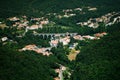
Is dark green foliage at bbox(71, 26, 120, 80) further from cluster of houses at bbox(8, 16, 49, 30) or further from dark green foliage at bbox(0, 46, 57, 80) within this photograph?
cluster of houses at bbox(8, 16, 49, 30)

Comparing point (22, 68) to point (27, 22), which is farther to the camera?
point (27, 22)

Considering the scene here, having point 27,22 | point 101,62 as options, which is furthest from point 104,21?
point 101,62

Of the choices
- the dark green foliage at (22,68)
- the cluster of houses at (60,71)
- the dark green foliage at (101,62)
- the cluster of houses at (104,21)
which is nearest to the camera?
the dark green foliage at (101,62)

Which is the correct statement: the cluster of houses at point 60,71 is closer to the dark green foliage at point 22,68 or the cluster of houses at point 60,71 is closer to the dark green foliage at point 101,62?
the dark green foliage at point 22,68

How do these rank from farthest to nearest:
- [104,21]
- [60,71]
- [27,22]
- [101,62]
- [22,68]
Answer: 1. [27,22]
2. [104,21]
3. [60,71]
4. [101,62]
5. [22,68]

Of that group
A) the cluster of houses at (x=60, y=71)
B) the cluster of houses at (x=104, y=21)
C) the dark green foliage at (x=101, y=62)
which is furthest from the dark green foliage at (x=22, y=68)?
the cluster of houses at (x=104, y=21)

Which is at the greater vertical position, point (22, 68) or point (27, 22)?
point (27, 22)

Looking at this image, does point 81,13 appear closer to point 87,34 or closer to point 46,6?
point 46,6

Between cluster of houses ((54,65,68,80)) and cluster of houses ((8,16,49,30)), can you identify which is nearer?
cluster of houses ((54,65,68,80))

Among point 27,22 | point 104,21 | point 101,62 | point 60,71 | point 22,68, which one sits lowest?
point 22,68

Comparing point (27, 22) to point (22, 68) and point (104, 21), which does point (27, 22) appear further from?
point (22, 68)

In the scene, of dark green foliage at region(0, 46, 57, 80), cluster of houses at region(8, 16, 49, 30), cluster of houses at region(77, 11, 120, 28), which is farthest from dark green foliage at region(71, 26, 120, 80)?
cluster of houses at region(8, 16, 49, 30)
